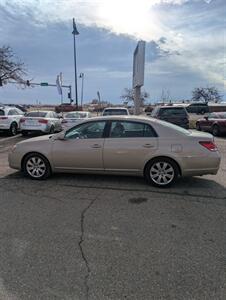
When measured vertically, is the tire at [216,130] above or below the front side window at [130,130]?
below

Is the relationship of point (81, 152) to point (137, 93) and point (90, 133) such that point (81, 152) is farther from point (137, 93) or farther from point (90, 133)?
point (137, 93)

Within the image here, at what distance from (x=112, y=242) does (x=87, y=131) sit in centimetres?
353

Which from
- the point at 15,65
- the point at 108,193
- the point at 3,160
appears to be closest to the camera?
the point at 108,193

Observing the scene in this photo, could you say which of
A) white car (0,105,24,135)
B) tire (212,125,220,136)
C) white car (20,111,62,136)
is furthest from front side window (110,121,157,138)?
tire (212,125,220,136)

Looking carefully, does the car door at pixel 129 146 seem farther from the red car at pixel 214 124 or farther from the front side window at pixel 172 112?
the red car at pixel 214 124

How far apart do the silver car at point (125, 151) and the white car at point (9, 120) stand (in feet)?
36.4

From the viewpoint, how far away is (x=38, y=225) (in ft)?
15.8

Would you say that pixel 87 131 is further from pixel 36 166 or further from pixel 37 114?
pixel 37 114

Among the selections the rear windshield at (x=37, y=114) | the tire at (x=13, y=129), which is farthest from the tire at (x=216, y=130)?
the tire at (x=13, y=129)

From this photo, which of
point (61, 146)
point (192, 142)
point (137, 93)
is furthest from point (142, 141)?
point (137, 93)

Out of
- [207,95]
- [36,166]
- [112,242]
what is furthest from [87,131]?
[207,95]

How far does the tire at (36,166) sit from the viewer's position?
24.6ft

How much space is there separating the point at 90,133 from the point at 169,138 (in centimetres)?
171

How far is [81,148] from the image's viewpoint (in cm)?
724
